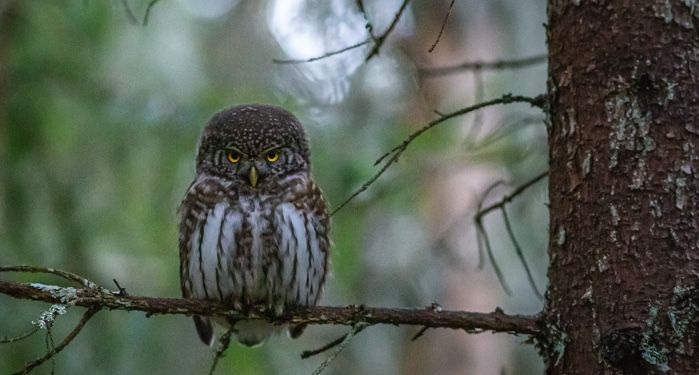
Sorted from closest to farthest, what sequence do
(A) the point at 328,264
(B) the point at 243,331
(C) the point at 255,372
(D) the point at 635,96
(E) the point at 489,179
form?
(D) the point at 635,96, (A) the point at 328,264, (B) the point at 243,331, (C) the point at 255,372, (E) the point at 489,179

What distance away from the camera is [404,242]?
6688 mm

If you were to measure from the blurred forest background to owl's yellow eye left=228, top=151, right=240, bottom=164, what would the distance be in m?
0.73

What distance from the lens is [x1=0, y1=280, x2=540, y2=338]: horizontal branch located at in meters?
2.71

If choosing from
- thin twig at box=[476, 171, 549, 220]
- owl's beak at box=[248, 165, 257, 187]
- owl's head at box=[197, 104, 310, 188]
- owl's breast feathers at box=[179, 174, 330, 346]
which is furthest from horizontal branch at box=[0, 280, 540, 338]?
owl's head at box=[197, 104, 310, 188]

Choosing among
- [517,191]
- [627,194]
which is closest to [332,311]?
[517,191]

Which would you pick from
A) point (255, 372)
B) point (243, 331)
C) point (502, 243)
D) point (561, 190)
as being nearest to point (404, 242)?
point (502, 243)

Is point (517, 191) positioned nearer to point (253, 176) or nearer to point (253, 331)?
point (253, 176)

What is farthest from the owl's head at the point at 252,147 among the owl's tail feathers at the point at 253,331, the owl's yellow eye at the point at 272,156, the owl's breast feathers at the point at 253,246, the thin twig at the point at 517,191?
the thin twig at the point at 517,191

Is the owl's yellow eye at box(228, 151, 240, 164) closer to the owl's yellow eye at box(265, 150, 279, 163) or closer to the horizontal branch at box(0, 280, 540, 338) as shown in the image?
the owl's yellow eye at box(265, 150, 279, 163)

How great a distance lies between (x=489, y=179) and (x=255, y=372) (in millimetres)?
2709

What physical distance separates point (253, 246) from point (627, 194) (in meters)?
1.53

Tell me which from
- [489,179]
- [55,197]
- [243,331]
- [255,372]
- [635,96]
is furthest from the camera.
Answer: [489,179]

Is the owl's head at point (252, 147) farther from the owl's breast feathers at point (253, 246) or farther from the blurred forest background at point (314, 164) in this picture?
the blurred forest background at point (314, 164)

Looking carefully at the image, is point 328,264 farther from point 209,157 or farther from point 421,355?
point 421,355
